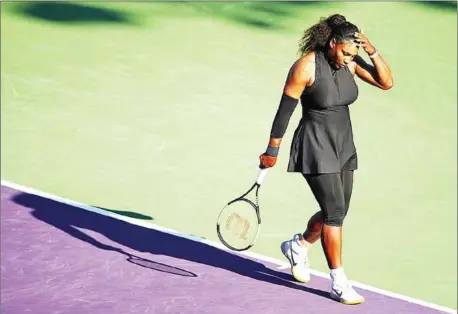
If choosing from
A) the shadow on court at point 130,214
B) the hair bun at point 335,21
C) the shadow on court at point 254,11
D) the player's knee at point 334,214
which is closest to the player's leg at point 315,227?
the player's knee at point 334,214

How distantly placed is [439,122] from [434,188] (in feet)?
6.09

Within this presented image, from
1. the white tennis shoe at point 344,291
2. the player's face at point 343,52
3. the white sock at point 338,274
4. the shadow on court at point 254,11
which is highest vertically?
the player's face at point 343,52

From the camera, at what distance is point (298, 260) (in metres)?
8.45

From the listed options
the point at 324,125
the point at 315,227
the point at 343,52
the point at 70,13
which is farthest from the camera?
the point at 70,13

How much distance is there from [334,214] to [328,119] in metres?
0.66

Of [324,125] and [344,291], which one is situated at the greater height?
[324,125]

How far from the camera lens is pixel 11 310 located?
768 cm

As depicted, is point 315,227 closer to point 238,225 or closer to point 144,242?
point 238,225

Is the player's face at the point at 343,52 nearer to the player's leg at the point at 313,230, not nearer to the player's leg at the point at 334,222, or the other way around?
the player's leg at the point at 334,222

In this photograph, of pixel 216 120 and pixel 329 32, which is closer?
pixel 329 32

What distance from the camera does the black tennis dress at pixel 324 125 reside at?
7816 mm

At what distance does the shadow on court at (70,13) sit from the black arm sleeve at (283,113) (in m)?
8.04

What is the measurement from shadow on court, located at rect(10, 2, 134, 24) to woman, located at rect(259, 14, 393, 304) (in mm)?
7964

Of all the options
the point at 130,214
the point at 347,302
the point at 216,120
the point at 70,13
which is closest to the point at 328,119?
the point at 347,302
